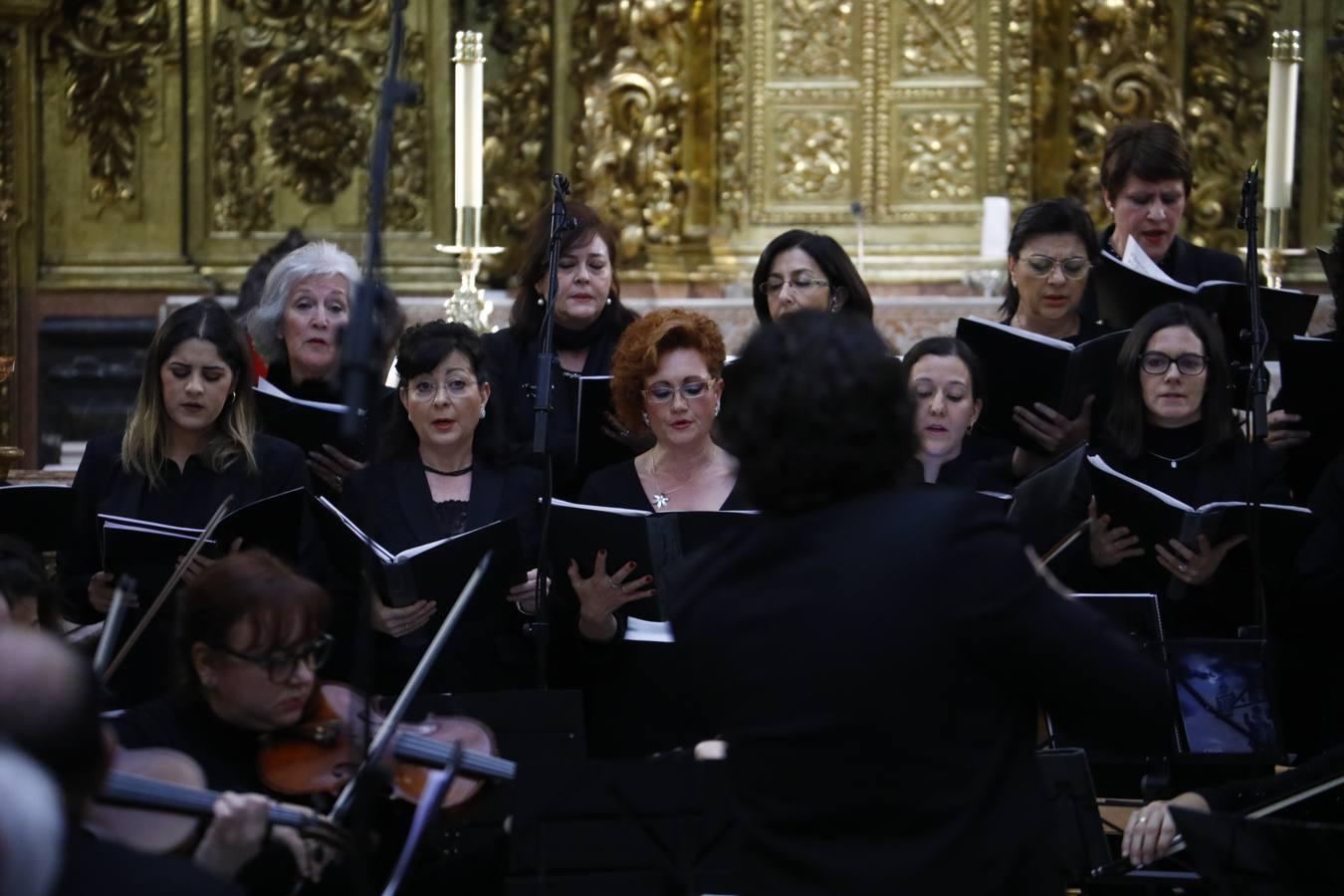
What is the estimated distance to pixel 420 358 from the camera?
4672 mm

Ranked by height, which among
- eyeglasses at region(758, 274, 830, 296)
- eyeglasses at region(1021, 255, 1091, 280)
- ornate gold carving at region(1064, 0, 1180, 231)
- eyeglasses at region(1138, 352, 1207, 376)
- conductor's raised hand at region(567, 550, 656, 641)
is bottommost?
conductor's raised hand at region(567, 550, 656, 641)

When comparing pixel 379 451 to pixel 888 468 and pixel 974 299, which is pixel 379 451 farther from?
pixel 974 299

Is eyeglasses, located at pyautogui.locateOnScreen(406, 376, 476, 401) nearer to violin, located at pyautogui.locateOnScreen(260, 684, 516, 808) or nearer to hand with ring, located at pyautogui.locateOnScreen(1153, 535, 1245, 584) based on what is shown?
violin, located at pyautogui.locateOnScreen(260, 684, 516, 808)

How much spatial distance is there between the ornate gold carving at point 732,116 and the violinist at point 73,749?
6119mm

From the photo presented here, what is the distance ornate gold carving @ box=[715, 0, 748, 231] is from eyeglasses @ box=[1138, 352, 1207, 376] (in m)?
3.62

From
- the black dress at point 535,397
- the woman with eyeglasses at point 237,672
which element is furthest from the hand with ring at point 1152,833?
the black dress at point 535,397

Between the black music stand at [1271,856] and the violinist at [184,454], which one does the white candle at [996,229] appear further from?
the black music stand at [1271,856]

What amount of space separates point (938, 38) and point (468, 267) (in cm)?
270

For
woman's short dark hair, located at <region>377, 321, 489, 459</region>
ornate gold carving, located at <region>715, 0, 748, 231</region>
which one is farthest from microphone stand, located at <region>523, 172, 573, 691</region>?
ornate gold carving, located at <region>715, 0, 748, 231</region>

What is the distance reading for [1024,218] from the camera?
17.4ft

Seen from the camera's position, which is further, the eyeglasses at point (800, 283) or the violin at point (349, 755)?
the eyeglasses at point (800, 283)

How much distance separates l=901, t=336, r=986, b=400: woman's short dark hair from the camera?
4.77 m

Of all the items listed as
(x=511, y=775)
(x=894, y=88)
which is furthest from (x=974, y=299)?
(x=511, y=775)

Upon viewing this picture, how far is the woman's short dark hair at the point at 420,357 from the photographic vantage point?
4.68 m
